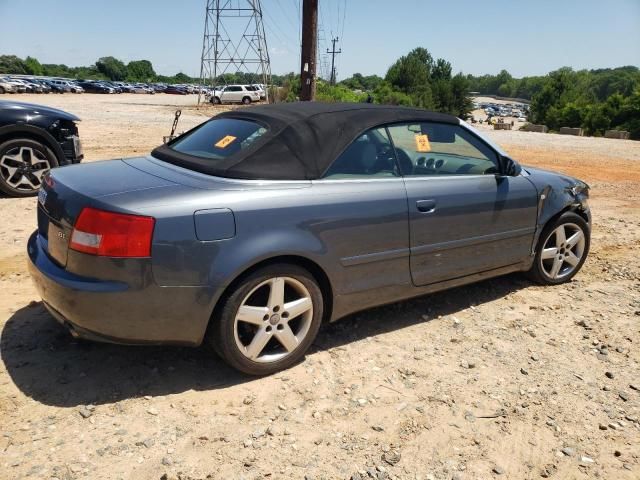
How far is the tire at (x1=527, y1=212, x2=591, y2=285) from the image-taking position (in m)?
4.52

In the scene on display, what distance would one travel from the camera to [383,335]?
372 cm

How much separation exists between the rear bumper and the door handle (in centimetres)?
153

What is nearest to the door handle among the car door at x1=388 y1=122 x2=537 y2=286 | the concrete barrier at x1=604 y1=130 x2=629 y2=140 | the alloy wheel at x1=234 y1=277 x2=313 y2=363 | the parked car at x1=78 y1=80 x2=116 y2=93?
the car door at x1=388 y1=122 x2=537 y2=286

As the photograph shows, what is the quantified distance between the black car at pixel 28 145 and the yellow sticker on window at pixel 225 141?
4.45 m

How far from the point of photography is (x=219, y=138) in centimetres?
346

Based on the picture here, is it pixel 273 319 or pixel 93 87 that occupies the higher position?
pixel 93 87

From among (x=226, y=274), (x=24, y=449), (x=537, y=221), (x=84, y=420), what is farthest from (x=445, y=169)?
(x=24, y=449)

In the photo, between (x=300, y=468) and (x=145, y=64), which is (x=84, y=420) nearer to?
(x=300, y=468)

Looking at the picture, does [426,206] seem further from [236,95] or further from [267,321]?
[236,95]

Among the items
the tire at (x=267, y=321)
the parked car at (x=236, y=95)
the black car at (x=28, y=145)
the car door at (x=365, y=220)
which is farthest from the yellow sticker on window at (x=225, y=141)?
the parked car at (x=236, y=95)

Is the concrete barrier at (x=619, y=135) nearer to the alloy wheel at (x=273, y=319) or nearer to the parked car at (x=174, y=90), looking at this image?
the alloy wheel at (x=273, y=319)

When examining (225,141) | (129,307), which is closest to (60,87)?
(225,141)

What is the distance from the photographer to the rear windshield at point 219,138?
3.24m

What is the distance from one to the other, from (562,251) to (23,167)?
6.50 m
